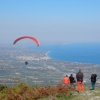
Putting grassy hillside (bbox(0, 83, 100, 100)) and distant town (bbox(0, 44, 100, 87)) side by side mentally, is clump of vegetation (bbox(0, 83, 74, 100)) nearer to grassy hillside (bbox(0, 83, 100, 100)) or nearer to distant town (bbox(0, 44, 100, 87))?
grassy hillside (bbox(0, 83, 100, 100))

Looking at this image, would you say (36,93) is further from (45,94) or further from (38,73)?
(38,73)

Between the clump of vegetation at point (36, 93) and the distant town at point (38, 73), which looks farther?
the distant town at point (38, 73)

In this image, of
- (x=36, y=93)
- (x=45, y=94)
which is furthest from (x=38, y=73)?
(x=36, y=93)

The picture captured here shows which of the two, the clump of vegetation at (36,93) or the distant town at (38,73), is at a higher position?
the distant town at (38,73)

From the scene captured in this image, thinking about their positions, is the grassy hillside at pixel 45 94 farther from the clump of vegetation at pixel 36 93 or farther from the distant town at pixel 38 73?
the distant town at pixel 38 73

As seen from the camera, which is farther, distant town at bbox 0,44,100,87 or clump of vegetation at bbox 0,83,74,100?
distant town at bbox 0,44,100,87

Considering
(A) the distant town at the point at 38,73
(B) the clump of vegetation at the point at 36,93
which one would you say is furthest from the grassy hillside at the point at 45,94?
(A) the distant town at the point at 38,73

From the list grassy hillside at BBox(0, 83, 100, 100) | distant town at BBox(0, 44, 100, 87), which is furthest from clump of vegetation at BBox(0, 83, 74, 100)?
distant town at BBox(0, 44, 100, 87)

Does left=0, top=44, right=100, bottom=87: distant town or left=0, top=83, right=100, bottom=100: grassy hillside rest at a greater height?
left=0, top=44, right=100, bottom=87: distant town

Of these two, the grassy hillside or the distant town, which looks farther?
the distant town

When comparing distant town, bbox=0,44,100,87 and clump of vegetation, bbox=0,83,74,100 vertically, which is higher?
distant town, bbox=0,44,100,87

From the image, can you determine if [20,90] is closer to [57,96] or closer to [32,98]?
[32,98]

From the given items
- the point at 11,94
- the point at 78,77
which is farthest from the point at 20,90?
the point at 78,77
